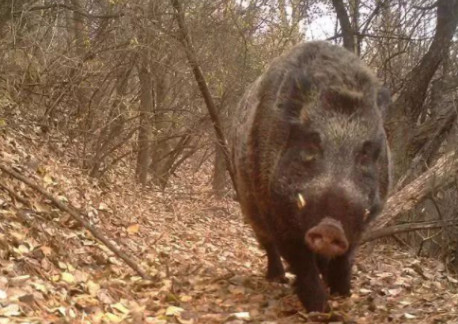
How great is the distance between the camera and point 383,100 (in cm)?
498

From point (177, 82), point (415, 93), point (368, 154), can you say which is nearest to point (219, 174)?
point (177, 82)

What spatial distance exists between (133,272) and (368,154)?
2515 mm

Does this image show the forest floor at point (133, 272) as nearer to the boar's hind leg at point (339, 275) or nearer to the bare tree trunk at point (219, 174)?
the boar's hind leg at point (339, 275)

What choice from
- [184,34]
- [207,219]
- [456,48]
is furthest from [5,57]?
[456,48]

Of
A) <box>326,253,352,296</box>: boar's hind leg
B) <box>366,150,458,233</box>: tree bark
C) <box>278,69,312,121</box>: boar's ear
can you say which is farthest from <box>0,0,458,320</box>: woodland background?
<box>278,69,312,121</box>: boar's ear

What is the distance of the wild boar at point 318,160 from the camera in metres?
3.94

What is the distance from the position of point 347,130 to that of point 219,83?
218 inches

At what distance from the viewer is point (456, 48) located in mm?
9836

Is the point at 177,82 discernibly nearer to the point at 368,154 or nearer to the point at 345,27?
the point at 345,27

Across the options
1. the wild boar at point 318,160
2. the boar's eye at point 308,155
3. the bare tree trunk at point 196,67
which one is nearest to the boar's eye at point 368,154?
the wild boar at point 318,160

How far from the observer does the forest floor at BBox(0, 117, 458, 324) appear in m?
4.27

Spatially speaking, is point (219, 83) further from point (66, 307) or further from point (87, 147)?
point (66, 307)

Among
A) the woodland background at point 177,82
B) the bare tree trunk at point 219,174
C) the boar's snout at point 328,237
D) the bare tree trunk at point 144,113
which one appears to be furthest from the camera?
the bare tree trunk at point 219,174

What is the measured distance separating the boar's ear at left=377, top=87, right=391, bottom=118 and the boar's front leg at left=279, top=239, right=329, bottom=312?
138cm
